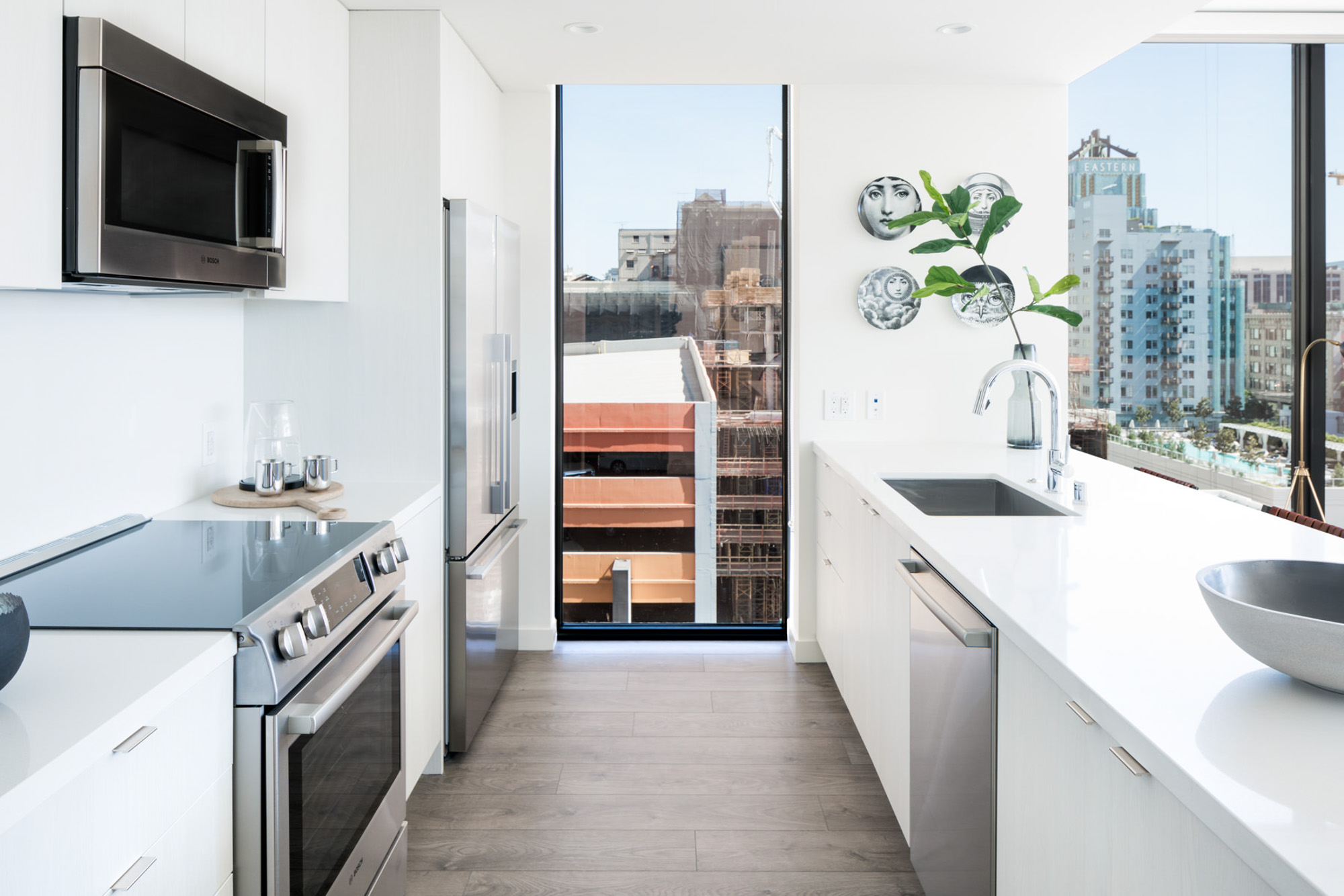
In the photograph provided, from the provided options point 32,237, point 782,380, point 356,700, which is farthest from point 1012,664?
point 782,380

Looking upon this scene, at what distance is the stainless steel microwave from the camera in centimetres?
146

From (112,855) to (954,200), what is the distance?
10.0 ft

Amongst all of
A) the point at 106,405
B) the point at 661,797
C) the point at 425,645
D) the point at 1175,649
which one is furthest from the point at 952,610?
the point at 106,405

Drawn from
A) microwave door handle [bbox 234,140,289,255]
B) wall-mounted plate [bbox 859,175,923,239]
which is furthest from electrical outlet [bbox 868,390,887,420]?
microwave door handle [bbox 234,140,289,255]

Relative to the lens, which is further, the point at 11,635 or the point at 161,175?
the point at 161,175

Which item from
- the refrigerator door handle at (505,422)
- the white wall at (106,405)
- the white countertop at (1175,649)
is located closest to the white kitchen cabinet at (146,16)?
the white wall at (106,405)

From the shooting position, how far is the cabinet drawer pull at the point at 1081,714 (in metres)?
1.12

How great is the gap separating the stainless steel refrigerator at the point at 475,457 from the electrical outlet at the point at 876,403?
4.68 ft

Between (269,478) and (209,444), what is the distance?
0.27m

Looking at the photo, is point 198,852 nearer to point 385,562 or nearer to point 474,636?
point 385,562

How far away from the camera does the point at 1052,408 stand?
7.83 feet

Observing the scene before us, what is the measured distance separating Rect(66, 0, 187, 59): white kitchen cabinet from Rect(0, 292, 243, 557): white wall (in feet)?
1.90

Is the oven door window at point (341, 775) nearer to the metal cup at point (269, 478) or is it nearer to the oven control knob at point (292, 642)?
the oven control knob at point (292, 642)

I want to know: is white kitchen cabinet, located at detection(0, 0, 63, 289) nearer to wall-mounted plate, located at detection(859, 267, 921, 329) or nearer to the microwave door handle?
the microwave door handle
